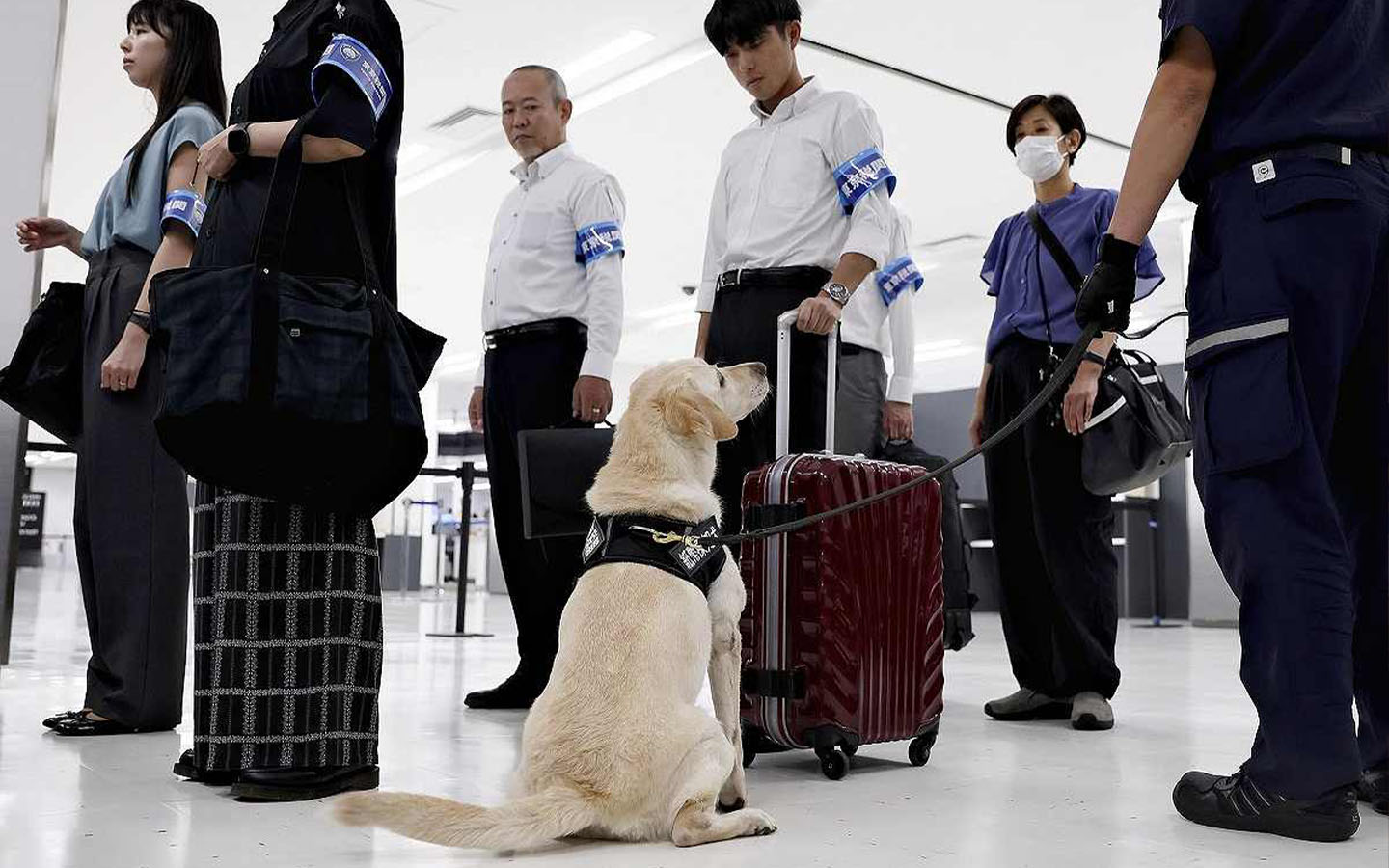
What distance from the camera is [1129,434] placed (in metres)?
3.14

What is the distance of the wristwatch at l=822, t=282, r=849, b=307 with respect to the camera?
268 cm

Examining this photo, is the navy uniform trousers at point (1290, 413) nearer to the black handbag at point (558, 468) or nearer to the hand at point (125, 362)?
the black handbag at point (558, 468)

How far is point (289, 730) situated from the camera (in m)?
2.13

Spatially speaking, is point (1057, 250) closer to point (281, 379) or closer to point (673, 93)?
point (281, 379)

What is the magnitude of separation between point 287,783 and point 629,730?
2.53 feet

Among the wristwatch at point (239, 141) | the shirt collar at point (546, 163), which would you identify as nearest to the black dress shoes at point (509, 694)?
the shirt collar at point (546, 163)

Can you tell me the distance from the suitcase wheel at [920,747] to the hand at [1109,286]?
3.59ft

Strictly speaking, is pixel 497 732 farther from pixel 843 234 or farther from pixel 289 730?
pixel 843 234

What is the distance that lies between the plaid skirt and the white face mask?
237 centimetres

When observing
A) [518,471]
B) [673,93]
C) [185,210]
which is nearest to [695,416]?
[185,210]

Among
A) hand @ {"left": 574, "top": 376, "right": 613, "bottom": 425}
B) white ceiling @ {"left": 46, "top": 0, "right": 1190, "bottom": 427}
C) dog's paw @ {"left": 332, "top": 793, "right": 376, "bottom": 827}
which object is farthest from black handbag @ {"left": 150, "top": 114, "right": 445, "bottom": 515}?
white ceiling @ {"left": 46, "top": 0, "right": 1190, "bottom": 427}

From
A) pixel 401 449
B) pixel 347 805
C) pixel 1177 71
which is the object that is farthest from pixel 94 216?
pixel 1177 71

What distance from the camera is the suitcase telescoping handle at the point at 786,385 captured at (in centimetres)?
261

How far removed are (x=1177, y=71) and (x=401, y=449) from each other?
1542 mm
